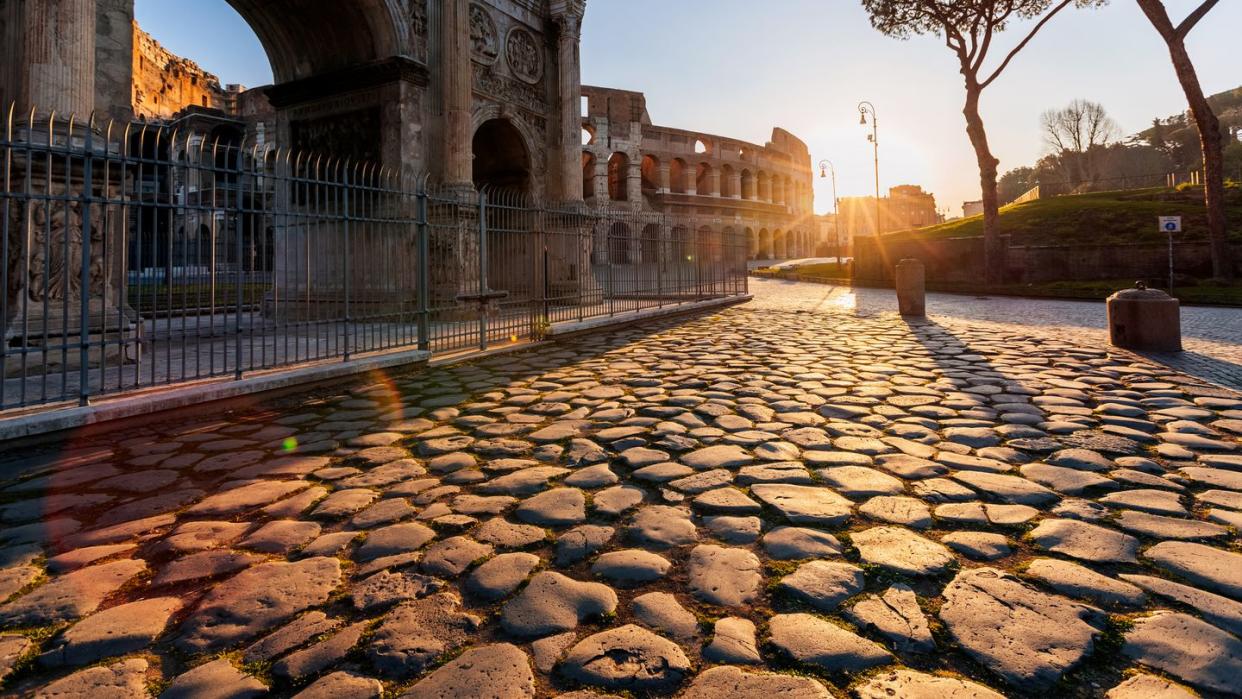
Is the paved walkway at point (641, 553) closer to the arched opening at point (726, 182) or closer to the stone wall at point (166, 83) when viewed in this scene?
the stone wall at point (166, 83)

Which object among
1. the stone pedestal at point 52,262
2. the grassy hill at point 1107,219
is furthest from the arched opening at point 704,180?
the stone pedestal at point 52,262

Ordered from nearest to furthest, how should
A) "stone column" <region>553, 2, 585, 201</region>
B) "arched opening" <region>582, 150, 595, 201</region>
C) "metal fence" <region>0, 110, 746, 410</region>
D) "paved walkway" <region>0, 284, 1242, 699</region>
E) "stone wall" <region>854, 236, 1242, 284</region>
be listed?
"paved walkway" <region>0, 284, 1242, 699</region>
"metal fence" <region>0, 110, 746, 410</region>
"stone column" <region>553, 2, 585, 201</region>
"stone wall" <region>854, 236, 1242, 284</region>
"arched opening" <region>582, 150, 595, 201</region>

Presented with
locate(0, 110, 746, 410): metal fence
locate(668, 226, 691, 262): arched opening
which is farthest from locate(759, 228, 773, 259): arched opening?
locate(668, 226, 691, 262): arched opening

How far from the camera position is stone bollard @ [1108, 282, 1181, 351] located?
656 cm

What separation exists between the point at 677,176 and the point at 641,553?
46.7 meters

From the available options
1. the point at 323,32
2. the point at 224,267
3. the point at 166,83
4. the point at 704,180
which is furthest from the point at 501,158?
the point at 166,83

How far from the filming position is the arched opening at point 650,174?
44438 mm

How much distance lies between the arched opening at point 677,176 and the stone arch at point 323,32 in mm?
36296

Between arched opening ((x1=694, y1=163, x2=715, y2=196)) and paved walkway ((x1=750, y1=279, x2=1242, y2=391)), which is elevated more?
arched opening ((x1=694, y1=163, x2=715, y2=196))

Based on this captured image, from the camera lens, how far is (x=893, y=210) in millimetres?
73562

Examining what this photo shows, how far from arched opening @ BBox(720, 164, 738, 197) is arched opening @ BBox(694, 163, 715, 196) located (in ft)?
5.22

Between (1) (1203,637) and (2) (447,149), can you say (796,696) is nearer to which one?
(1) (1203,637)

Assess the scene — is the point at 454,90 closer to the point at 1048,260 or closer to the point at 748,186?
the point at 1048,260

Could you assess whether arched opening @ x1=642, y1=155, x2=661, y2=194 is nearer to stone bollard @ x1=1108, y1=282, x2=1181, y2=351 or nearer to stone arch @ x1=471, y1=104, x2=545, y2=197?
stone arch @ x1=471, y1=104, x2=545, y2=197
